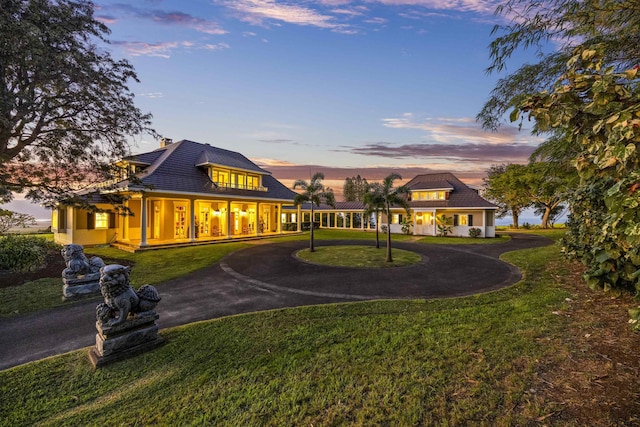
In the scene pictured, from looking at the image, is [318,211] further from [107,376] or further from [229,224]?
[107,376]

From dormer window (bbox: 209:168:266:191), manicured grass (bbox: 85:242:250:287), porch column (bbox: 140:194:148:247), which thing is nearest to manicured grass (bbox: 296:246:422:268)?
manicured grass (bbox: 85:242:250:287)

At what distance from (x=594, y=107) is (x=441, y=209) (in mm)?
25282

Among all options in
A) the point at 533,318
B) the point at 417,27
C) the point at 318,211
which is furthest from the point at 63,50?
the point at 318,211

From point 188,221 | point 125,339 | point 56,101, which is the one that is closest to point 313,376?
point 125,339

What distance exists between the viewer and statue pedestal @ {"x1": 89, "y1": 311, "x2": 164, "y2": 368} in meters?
4.12

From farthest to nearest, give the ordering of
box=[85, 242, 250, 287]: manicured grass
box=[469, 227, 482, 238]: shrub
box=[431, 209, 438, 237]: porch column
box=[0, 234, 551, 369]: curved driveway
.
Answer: box=[431, 209, 438, 237]: porch column < box=[469, 227, 482, 238]: shrub < box=[85, 242, 250, 287]: manicured grass < box=[0, 234, 551, 369]: curved driveway

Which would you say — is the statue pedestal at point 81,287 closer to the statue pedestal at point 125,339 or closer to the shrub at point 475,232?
the statue pedestal at point 125,339

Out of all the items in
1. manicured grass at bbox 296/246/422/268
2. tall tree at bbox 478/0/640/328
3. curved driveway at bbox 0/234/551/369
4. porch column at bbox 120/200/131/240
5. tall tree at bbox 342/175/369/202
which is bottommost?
curved driveway at bbox 0/234/551/369

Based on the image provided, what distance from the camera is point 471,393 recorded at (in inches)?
117

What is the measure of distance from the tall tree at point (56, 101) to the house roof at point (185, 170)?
3.83m

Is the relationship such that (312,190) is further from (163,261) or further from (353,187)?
(353,187)

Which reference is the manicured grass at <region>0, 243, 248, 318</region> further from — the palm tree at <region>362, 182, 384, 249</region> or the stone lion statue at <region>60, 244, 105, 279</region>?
the palm tree at <region>362, 182, 384, 249</region>

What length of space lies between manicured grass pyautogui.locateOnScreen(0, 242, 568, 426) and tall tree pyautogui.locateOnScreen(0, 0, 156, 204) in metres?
8.85

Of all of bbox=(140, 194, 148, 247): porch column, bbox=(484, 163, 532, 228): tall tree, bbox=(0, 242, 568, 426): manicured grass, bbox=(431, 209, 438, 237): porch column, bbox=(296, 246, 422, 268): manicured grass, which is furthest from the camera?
bbox=(484, 163, 532, 228): tall tree
